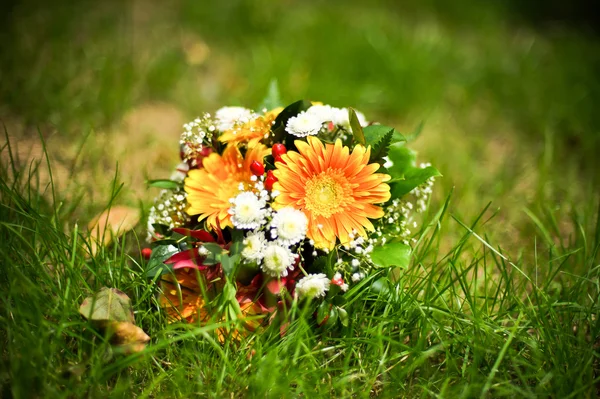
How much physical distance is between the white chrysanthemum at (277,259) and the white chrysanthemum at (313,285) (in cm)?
5

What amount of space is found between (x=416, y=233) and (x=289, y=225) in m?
0.44

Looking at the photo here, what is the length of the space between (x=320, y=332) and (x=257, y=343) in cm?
17

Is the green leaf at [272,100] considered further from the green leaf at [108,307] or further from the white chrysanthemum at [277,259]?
the green leaf at [108,307]

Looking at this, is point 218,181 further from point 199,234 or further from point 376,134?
point 376,134

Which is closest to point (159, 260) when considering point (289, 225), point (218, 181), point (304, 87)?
point (218, 181)

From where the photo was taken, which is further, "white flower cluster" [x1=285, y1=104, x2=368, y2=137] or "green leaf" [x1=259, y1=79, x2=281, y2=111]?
"green leaf" [x1=259, y1=79, x2=281, y2=111]

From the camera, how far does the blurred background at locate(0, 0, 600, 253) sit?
1972 mm

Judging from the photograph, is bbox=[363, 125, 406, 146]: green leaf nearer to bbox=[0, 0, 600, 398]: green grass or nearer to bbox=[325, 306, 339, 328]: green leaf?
bbox=[0, 0, 600, 398]: green grass

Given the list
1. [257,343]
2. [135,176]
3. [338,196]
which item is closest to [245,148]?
[338,196]

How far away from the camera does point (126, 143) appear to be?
210 centimetres

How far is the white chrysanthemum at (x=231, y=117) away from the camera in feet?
4.18

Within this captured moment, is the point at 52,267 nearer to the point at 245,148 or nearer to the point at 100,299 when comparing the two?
the point at 100,299

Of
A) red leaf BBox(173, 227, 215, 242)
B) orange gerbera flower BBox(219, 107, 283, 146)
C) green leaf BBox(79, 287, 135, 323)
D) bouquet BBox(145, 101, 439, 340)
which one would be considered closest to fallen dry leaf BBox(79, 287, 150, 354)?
green leaf BBox(79, 287, 135, 323)

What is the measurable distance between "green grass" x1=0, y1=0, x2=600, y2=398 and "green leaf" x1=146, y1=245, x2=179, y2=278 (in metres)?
0.03
